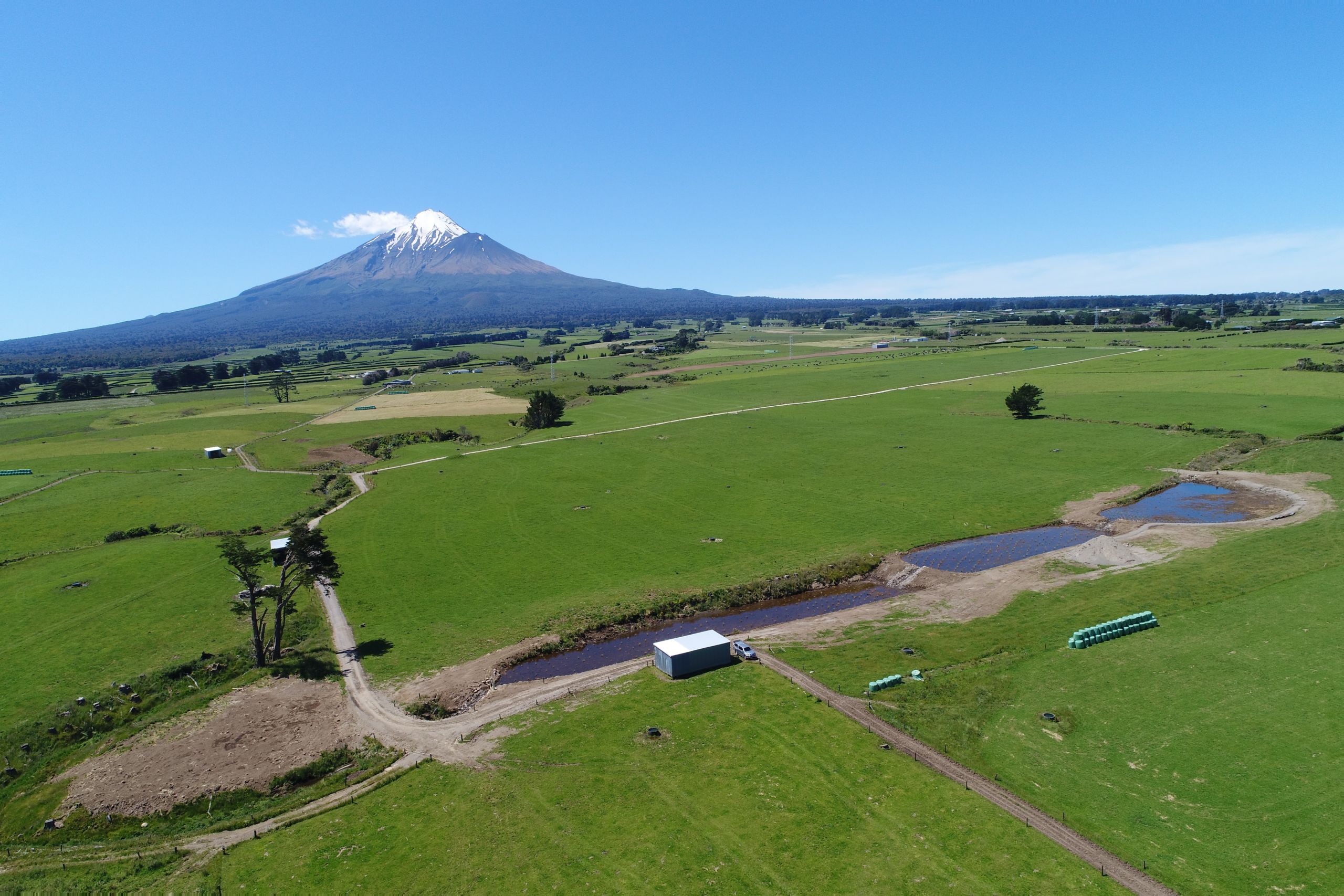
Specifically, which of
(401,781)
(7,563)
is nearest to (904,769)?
(401,781)

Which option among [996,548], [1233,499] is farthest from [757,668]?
[1233,499]

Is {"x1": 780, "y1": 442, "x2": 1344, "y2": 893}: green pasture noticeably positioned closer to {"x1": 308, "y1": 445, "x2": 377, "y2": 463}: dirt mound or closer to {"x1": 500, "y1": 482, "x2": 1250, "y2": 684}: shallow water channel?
{"x1": 500, "y1": 482, "x2": 1250, "y2": 684}: shallow water channel

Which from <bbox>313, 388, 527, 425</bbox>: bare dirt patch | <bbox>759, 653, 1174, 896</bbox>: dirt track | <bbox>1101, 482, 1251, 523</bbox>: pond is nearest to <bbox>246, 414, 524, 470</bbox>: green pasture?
<bbox>313, 388, 527, 425</bbox>: bare dirt patch

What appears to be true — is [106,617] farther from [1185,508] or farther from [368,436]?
[1185,508]

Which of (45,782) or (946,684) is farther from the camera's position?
(946,684)

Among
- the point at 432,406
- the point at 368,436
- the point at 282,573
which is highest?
the point at 432,406

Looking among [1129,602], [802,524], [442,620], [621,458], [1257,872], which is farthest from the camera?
[621,458]

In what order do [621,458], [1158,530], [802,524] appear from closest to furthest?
[1158,530]
[802,524]
[621,458]

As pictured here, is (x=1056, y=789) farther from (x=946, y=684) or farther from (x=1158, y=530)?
(x=1158, y=530)
